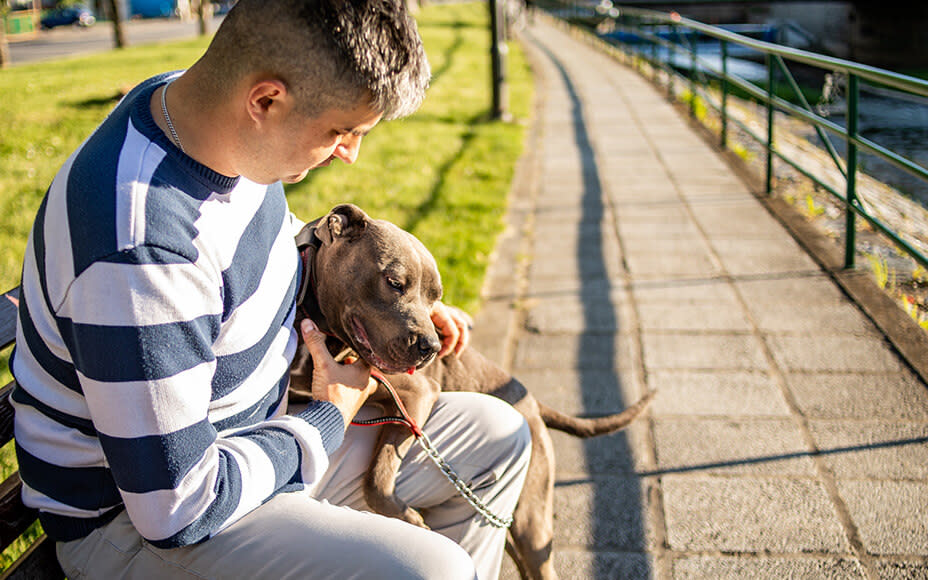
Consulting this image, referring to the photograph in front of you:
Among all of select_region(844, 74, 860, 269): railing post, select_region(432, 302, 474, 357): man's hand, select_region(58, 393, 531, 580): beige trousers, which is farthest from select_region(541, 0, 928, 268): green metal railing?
select_region(58, 393, 531, 580): beige trousers

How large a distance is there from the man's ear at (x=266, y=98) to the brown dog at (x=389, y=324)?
686 millimetres

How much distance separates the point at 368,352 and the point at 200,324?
2.28 ft

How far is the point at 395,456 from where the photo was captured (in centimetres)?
204

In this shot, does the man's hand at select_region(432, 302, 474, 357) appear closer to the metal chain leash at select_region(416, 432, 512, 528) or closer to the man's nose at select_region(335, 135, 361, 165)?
the metal chain leash at select_region(416, 432, 512, 528)

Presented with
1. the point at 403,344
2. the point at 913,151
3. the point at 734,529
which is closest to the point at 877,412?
the point at 734,529

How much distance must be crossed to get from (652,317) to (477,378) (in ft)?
6.96

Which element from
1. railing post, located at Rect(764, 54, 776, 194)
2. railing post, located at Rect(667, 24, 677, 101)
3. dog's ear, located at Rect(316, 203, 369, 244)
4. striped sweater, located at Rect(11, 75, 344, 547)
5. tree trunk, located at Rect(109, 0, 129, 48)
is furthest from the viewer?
tree trunk, located at Rect(109, 0, 129, 48)

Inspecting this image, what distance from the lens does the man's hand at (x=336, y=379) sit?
1838 millimetres

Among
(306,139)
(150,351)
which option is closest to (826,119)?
(306,139)

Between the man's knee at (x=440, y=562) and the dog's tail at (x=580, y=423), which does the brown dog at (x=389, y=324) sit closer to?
the dog's tail at (x=580, y=423)

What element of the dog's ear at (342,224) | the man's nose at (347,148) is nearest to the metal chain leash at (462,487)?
the dog's ear at (342,224)

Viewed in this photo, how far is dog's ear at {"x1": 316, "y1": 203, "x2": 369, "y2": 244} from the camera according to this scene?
2.22m

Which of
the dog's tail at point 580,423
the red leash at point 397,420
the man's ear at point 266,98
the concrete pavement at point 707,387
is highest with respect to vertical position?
the man's ear at point 266,98

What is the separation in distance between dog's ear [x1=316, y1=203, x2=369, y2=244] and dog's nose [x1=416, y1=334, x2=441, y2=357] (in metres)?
0.39
